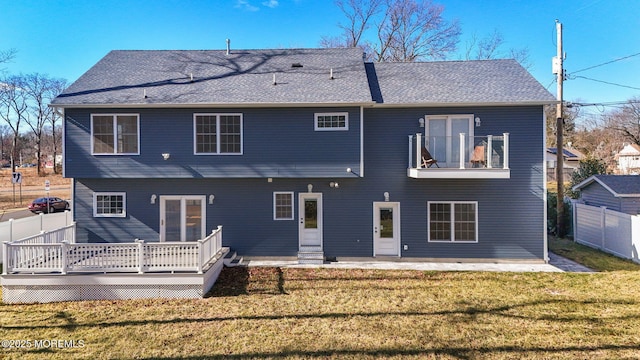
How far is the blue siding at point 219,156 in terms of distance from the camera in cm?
982

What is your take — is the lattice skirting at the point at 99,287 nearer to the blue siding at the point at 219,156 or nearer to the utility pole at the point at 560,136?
the blue siding at the point at 219,156

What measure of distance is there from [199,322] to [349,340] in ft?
10.4

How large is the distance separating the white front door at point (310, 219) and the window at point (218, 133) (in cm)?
278

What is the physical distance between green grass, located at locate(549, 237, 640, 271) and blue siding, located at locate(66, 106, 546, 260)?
1638 millimetres

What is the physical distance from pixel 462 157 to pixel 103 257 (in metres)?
10.4

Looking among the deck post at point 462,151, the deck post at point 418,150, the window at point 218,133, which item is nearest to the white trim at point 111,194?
the window at point 218,133

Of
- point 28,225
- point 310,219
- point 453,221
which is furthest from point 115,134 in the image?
point 453,221

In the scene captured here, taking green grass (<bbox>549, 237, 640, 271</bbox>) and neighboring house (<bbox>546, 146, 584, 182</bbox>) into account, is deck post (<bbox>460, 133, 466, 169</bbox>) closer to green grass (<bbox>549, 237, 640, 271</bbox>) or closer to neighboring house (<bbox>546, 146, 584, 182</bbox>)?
green grass (<bbox>549, 237, 640, 271</bbox>)

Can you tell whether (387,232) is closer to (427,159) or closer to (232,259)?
(427,159)

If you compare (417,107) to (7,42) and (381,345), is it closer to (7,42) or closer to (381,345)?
(381,345)

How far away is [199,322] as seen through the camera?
6379mm

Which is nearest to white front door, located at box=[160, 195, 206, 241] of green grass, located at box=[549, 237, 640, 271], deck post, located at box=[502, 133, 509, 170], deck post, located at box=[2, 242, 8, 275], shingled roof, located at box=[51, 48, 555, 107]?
shingled roof, located at box=[51, 48, 555, 107]

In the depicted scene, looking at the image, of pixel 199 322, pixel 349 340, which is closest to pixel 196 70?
pixel 199 322

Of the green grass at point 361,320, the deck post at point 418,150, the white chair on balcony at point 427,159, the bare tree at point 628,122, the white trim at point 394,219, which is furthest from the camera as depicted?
the bare tree at point 628,122
